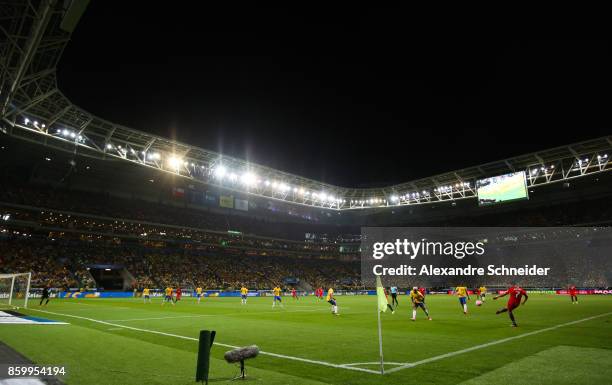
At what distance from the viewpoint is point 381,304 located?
7.93 m

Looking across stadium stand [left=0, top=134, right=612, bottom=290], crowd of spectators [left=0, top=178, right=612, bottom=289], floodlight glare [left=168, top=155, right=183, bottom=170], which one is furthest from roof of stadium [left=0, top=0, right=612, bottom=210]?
crowd of spectators [left=0, top=178, right=612, bottom=289]

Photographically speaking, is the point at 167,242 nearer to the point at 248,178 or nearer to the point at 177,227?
the point at 177,227

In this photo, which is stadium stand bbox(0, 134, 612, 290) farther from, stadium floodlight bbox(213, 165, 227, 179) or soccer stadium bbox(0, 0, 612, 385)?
stadium floodlight bbox(213, 165, 227, 179)

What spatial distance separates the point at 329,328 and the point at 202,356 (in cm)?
996

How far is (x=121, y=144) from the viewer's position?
138 feet

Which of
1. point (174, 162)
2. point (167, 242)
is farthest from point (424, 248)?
point (174, 162)

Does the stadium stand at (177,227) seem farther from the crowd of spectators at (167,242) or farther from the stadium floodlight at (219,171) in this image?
the stadium floodlight at (219,171)

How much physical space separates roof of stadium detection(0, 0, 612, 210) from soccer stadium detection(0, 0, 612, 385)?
21 cm

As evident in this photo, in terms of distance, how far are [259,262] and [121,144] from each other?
123 ft

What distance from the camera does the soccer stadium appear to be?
8.57m

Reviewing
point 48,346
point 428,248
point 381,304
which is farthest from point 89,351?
point 428,248

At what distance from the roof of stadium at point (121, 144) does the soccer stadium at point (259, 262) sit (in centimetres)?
21

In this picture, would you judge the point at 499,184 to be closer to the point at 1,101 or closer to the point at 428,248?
the point at 428,248

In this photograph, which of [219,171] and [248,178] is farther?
[248,178]
